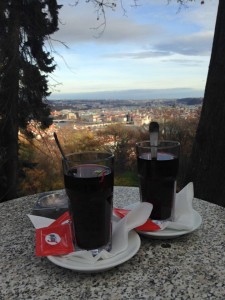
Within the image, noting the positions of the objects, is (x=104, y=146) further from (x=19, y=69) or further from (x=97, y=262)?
(x=97, y=262)

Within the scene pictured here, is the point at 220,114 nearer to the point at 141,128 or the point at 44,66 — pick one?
the point at 141,128

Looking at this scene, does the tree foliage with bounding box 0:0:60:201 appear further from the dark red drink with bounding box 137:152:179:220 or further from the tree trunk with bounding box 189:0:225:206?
the dark red drink with bounding box 137:152:179:220

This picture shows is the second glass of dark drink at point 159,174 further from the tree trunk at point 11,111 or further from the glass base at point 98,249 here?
the tree trunk at point 11,111

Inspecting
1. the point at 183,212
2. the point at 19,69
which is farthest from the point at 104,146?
the point at 183,212

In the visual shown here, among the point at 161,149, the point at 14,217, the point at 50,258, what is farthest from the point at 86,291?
the point at 14,217

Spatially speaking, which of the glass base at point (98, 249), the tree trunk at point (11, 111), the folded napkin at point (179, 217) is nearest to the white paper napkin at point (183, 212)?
the folded napkin at point (179, 217)

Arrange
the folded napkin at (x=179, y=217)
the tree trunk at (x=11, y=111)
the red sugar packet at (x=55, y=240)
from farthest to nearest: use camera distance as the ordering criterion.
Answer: the tree trunk at (x=11, y=111) < the folded napkin at (x=179, y=217) < the red sugar packet at (x=55, y=240)
